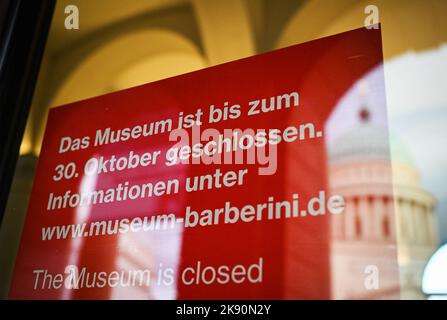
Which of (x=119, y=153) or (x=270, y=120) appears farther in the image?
(x=119, y=153)

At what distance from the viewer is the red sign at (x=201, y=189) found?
1.20 metres

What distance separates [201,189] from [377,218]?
46 cm

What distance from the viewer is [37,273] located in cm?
141

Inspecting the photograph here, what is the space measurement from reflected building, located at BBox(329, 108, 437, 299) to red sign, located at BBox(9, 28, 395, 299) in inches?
1.3

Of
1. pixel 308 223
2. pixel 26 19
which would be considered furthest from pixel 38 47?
pixel 308 223

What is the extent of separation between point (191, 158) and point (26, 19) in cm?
72

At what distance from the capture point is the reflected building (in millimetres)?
1060

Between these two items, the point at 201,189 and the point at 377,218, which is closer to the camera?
the point at 377,218

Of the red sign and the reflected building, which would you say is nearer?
the reflected building

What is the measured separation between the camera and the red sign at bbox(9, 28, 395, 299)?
1204mm

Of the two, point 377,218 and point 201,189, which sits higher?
point 201,189

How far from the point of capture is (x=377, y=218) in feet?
3.73
